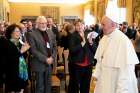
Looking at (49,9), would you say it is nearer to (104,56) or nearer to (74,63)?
(74,63)

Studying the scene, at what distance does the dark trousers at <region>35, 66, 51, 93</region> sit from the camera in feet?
22.1

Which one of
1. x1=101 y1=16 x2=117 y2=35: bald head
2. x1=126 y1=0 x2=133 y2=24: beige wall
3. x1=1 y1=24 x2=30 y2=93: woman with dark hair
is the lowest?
x1=1 y1=24 x2=30 y2=93: woman with dark hair

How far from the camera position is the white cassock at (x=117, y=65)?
4.22 meters

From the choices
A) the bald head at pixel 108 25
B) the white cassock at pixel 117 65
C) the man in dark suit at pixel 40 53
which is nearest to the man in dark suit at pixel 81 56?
the man in dark suit at pixel 40 53

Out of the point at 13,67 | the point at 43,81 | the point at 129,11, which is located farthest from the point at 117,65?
the point at 129,11

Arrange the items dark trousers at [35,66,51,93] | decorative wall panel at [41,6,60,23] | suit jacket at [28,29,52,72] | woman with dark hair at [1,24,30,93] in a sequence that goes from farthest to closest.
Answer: decorative wall panel at [41,6,60,23] < dark trousers at [35,66,51,93] < suit jacket at [28,29,52,72] < woman with dark hair at [1,24,30,93]

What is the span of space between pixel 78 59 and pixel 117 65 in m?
2.59

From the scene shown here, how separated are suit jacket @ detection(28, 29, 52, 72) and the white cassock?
2.30 m

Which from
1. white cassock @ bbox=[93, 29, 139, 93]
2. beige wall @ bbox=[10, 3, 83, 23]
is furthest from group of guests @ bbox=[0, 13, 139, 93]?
beige wall @ bbox=[10, 3, 83, 23]

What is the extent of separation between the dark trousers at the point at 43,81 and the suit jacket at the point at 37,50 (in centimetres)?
12

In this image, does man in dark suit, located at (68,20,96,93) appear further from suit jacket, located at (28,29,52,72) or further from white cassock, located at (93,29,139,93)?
white cassock, located at (93,29,139,93)

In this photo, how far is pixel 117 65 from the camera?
4258mm

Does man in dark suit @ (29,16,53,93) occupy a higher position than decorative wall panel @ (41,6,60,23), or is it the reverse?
decorative wall panel @ (41,6,60,23)

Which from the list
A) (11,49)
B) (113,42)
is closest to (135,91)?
(113,42)
